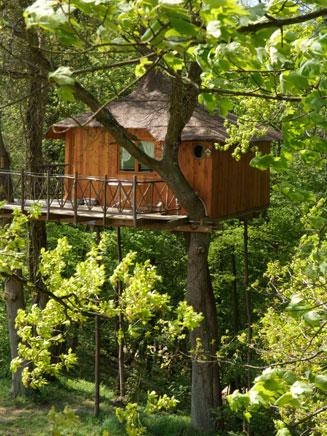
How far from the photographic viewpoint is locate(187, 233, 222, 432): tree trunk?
14.9 m

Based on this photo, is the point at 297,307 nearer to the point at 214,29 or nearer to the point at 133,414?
the point at 214,29

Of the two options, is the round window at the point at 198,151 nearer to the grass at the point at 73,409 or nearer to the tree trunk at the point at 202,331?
the tree trunk at the point at 202,331

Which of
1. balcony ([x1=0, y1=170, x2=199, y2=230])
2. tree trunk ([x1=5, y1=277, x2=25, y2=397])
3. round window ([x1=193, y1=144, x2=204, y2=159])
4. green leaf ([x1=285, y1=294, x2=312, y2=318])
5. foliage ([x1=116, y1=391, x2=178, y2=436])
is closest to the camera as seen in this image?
green leaf ([x1=285, y1=294, x2=312, y2=318])

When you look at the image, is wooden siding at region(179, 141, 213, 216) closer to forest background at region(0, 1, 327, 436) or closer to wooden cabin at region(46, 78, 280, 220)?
wooden cabin at region(46, 78, 280, 220)

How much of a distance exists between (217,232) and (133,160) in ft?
23.7

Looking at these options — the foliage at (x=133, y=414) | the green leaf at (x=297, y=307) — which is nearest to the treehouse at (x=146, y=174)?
the foliage at (x=133, y=414)

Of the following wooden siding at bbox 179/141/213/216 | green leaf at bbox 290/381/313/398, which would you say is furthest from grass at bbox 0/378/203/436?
green leaf at bbox 290/381/313/398

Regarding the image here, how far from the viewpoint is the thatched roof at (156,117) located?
1434 cm

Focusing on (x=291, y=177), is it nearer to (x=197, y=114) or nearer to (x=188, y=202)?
(x=197, y=114)

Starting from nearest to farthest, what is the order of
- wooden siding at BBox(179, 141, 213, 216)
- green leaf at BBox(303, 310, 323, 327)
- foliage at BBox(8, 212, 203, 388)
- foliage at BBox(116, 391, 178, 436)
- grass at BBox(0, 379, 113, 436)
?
green leaf at BBox(303, 310, 323, 327), foliage at BBox(116, 391, 178, 436), foliage at BBox(8, 212, 203, 388), wooden siding at BBox(179, 141, 213, 216), grass at BBox(0, 379, 113, 436)

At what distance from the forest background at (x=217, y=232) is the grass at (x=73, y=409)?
0.83 feet

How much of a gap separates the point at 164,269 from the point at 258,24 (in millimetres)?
21387

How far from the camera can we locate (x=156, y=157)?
51.0 ft

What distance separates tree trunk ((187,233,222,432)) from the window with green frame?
191 centimetres
